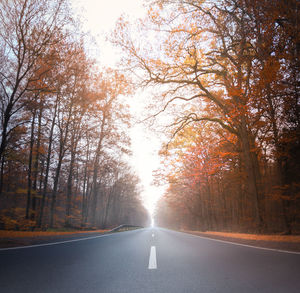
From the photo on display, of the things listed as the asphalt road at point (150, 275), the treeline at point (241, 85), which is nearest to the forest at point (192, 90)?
the treeline at point (241, 85)

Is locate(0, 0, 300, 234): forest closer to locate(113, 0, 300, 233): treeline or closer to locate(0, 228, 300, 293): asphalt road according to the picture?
locate(113, 0, 300, 233): treeline

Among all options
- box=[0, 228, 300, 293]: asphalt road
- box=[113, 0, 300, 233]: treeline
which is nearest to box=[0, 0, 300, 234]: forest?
box=[113, 0, 300, 233]: treeline

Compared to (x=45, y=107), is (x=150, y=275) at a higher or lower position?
lower

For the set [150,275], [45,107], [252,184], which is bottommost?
[150,275]

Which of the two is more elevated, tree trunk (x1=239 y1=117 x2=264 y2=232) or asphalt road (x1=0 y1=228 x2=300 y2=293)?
tree trunk (x1=239 y1=117 x2=264 y2=232)

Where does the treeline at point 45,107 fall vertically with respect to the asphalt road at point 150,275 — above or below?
above

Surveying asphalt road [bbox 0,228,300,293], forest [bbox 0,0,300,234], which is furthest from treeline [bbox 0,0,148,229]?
asphalt road [bbox 0,228,300,293]

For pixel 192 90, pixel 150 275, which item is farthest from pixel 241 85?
pixel 150 275

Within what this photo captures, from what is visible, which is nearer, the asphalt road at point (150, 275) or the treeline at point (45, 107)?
the asphalt road at point (150, 275)

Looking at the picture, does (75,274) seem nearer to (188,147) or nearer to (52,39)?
(52,39)

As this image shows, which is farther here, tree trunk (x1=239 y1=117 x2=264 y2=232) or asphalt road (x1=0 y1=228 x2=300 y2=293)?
tree trunk (x1=239 y1=117 x2=264 y2=232)

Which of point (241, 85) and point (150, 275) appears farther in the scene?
point (241, 85)

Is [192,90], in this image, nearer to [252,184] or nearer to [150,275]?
[252,184]

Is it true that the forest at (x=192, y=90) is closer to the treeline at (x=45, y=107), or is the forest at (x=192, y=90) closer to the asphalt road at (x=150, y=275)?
the treeline at (x=45, y=107)
